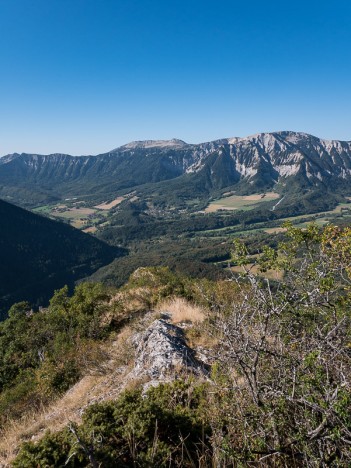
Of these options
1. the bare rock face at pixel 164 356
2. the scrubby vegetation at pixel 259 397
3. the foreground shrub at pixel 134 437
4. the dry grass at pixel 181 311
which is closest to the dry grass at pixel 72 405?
the bare rock face at pixel 164 356

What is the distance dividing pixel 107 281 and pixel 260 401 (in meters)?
148

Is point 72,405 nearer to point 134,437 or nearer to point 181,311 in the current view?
point 134,437

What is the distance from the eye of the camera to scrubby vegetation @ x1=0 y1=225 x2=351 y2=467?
11.3 feet

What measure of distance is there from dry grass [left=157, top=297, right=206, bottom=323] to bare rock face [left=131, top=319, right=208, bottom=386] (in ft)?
3.91

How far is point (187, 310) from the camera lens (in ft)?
43.7

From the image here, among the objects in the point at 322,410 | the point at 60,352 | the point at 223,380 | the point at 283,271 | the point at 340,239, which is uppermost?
the point at 340,239

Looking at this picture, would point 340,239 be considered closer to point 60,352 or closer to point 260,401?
point 260,401

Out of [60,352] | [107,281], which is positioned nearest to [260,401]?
[60,352]

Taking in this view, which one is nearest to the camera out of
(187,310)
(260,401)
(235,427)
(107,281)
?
(260,401)

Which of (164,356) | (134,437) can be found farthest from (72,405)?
(134,437)

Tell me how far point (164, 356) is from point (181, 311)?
15.1 feet

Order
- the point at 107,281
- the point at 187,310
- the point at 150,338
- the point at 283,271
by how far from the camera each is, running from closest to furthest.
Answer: the point at 283,271 → the point at 150,338 → the point at 187,310 → the point at 107,281

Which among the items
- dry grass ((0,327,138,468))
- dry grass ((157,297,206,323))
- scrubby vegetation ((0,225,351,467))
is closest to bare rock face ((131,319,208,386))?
dry grass ((0,327,138,468))

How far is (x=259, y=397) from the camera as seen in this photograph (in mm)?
4074
